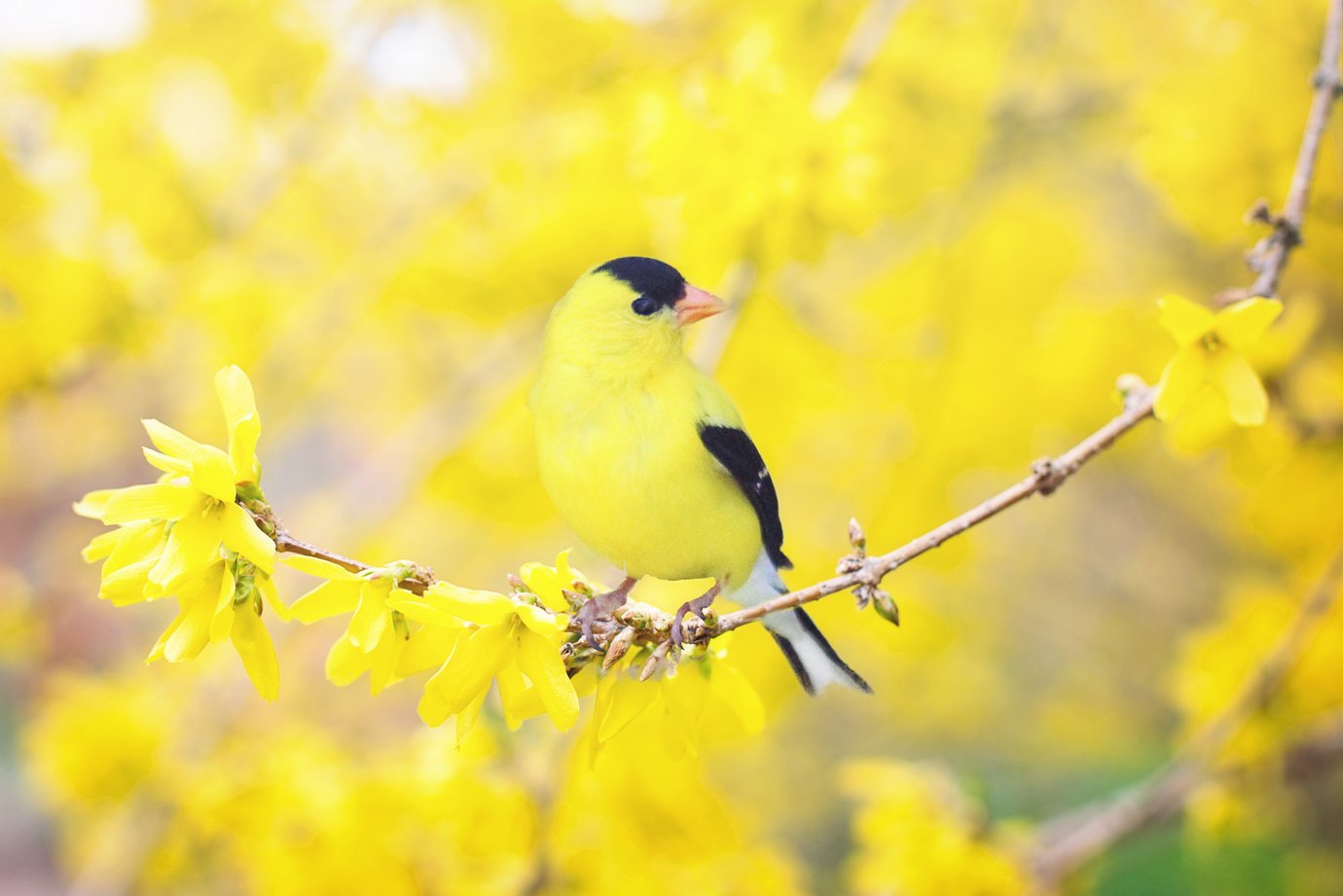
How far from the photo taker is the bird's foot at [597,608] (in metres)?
0.52

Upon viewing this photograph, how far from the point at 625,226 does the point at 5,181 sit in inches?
36.1

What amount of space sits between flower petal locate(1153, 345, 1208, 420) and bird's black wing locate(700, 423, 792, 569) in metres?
0.21

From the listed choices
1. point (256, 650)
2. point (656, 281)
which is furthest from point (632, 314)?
point (256, 650)

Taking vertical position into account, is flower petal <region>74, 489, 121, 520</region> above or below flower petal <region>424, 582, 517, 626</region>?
above

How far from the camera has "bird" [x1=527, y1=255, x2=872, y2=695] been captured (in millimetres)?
510

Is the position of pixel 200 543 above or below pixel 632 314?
below

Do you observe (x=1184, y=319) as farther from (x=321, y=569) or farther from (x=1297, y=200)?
(x=321, y=569)

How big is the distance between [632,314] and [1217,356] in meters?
0.33

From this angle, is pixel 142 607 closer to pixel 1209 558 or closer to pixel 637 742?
pixel 637 742

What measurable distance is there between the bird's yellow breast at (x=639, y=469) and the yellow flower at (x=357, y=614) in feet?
0.32

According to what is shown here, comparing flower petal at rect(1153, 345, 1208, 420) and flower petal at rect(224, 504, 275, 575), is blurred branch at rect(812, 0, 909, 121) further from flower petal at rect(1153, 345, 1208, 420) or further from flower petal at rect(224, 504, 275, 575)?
flower petal at rect(224, 504, 275, 575)

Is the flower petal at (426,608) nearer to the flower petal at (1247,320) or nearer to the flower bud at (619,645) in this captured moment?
the flower bud at (619,645)

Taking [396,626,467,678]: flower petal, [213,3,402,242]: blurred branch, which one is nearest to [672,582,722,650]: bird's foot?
[396,626,467,678]: flower petal

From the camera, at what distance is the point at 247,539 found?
492mm
